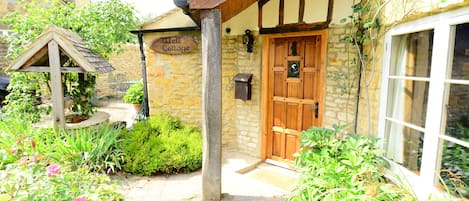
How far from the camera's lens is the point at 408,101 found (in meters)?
2.62

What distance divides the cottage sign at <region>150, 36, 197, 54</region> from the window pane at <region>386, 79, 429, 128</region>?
12.0ft

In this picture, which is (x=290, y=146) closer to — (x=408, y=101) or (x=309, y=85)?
(x=309, y=85)

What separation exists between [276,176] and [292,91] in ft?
5.01

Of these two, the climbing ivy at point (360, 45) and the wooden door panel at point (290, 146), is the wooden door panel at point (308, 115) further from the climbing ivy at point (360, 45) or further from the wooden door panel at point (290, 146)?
the climbing ivy at point (360, 45)

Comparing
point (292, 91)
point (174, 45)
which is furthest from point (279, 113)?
point (174, 45)

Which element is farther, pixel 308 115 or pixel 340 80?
pixel 308 115

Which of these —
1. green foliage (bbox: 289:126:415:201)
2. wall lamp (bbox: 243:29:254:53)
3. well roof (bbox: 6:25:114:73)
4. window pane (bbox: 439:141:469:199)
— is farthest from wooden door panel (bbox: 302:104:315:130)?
well roof (bbox: 6:25:114:73)

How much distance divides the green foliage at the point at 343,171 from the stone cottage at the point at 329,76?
1.02 feet

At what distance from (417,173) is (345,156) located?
2.20 feet

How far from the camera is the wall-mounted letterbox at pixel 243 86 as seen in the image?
4.68 meters

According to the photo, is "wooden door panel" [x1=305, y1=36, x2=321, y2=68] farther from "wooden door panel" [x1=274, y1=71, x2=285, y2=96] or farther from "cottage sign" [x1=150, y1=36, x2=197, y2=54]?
"cottage sign" [x1=150, y1=36, x2=197, y2=54]

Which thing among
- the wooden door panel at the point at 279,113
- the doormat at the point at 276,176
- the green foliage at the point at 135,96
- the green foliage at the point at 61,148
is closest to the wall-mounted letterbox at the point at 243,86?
the wooden door panel at the point at 279,113

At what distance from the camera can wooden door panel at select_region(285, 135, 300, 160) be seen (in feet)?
14.7

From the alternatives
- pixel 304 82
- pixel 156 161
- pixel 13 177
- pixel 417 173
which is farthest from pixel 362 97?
pixel 13 177
